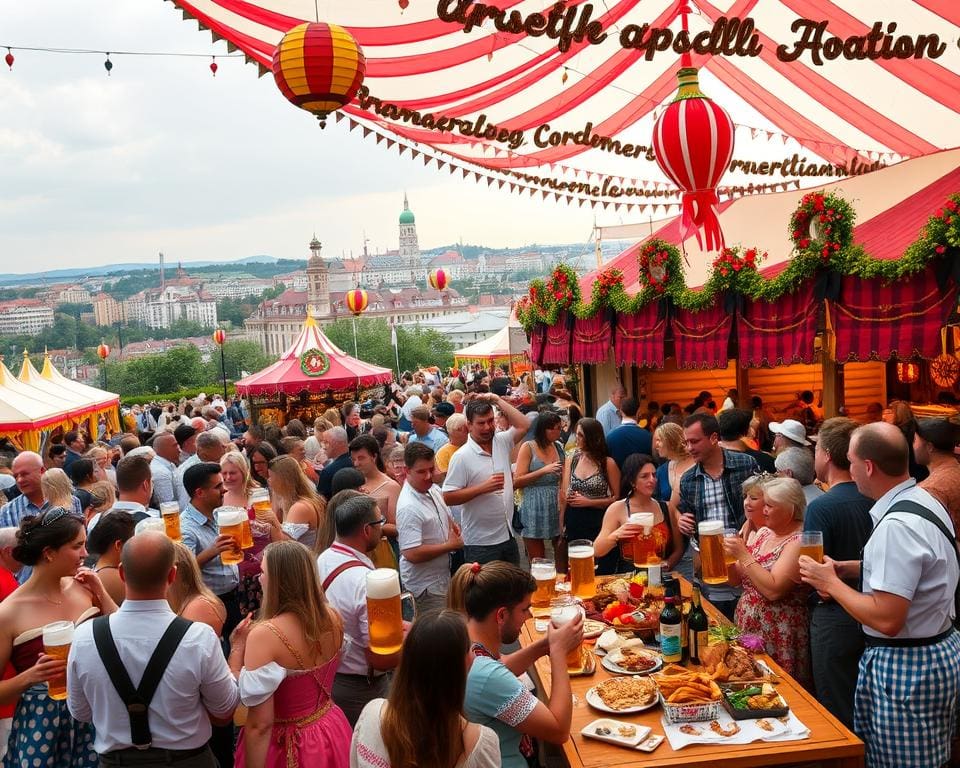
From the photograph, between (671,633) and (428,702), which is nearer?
(428,702)

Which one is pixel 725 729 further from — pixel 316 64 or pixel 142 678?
pixel 316 64

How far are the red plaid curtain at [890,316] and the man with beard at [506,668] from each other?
5155mm

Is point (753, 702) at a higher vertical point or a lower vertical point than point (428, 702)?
A: lower

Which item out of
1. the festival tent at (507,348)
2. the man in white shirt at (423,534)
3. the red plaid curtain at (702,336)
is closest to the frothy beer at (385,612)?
the man in white shirt at (423,534)

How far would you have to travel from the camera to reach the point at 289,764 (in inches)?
104

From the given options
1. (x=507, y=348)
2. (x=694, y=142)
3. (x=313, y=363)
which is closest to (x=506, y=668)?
(x=694, y=142)

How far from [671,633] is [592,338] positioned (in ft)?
Result: 25.2

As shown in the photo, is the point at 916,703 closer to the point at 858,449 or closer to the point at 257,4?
the point at 858,449

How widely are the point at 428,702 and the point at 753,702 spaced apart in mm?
1288

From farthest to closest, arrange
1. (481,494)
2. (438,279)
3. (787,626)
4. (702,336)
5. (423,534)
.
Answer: (438,279), (702,336), (481,494), (423,534), (787,626)

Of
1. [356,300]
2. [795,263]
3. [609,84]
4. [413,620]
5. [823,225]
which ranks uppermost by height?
[609,84]

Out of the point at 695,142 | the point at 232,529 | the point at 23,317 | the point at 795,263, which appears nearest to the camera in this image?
the point at 232,529

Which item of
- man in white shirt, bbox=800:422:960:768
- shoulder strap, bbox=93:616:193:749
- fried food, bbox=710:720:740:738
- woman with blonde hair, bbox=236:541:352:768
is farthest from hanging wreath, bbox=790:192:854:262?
shoulder strap, bbox=93:616:193:749

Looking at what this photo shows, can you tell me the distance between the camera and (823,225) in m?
6.88
